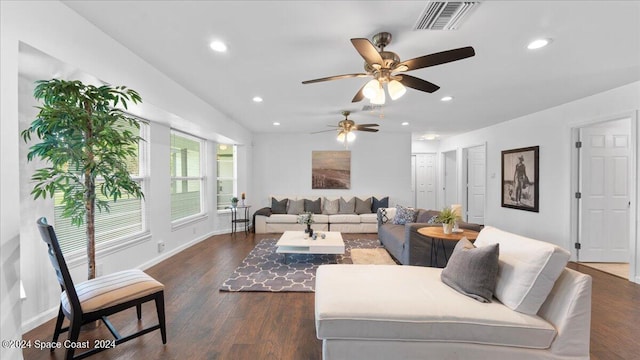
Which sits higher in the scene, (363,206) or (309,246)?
(363,206)

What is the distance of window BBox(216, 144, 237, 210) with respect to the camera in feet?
19.9

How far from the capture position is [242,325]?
2.31 m

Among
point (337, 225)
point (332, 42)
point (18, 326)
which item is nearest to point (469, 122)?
point (337, 225)

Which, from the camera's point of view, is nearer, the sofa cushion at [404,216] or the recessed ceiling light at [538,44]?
the recessed ceiling light at [538,44]

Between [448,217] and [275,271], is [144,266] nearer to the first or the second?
[275,271]

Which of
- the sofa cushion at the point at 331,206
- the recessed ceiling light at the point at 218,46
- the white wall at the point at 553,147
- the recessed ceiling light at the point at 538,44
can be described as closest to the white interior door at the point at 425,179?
the white wall at the point at 553,147

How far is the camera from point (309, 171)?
6.90 m

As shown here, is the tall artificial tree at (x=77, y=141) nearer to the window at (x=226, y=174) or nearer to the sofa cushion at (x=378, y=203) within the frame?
the window at (x=226, y=174)

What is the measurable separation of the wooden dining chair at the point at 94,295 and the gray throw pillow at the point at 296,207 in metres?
4.27

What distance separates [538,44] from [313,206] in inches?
196

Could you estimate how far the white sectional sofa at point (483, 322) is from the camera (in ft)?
5.07

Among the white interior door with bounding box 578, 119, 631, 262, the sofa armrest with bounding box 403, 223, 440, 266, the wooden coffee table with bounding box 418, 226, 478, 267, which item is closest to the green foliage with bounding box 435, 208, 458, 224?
the wooden coffee table with bounding box 418, 226, 478, 267

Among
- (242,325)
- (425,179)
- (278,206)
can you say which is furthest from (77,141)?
(425,179)

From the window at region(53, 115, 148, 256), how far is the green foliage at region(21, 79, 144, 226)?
861mm
